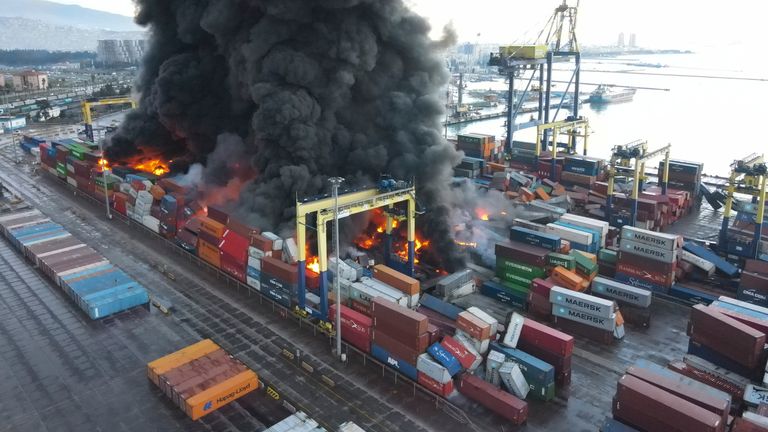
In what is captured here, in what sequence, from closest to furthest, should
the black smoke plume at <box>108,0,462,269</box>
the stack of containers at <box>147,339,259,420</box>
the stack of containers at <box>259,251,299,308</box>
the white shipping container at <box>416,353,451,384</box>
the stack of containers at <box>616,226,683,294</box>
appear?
1. the stack of containers at <box>147,339,259,420</box>
2. the white shipping container at <box>416,353,451,384</box>
3. the stack of containers at <box>259,251,299,308</box>
4. the stack of containers at <box>616,226,683,294</box>
5. the black smoke plume at <box>108,0,462,269</box>

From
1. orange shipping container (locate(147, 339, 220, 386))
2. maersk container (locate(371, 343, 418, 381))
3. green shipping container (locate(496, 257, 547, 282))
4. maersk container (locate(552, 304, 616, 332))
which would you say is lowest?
maersk container (locate(371, 343, 418, 381))

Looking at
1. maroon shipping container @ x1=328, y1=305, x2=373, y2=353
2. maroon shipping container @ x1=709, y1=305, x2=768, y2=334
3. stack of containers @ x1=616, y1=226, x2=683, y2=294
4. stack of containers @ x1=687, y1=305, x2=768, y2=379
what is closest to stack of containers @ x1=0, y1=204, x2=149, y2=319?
maroon shipping container @ x1=328, y1=305, x2=373, y2=353

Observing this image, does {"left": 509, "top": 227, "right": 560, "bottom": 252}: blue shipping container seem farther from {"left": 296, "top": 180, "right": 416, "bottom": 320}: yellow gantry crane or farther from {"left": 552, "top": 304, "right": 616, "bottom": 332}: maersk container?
{"left": 296, "top": 180, "right": 416, "bottom": 320}: yellow gantry crane

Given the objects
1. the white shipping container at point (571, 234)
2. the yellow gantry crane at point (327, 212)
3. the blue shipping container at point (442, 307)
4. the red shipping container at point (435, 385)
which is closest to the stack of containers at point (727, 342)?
the blue shipping container at point (442, 307)

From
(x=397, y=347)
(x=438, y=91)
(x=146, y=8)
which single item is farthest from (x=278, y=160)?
(x=146, y=8)

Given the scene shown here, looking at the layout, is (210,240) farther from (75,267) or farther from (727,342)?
(727,342)

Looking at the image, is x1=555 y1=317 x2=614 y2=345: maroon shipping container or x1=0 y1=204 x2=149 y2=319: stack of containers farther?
x1=0 y1=204 x2=149 y2=319: stack of containers
